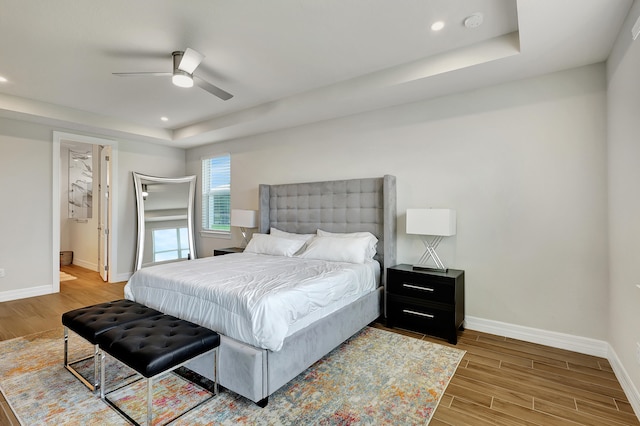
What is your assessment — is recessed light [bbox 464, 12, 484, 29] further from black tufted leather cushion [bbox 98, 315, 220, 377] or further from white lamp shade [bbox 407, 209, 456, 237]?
black tufted leather cushion [bbox 98, 315, 220, 377]

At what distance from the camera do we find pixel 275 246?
419 centimetres

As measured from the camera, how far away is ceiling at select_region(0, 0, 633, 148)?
228cm

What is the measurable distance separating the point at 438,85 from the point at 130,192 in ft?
17.9

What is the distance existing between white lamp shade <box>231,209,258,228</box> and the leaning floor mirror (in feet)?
5.22

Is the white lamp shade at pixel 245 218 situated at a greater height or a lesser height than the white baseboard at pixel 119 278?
greater

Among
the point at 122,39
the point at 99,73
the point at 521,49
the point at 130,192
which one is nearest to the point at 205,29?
the point at 122,39

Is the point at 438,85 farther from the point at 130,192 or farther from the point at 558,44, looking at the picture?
the point at 130,192

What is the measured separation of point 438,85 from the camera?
10.6ft

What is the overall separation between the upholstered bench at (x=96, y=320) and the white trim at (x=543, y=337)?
316cm

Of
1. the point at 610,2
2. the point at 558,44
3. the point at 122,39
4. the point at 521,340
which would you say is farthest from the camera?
the point at 521,340

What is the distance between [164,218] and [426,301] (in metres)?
5.04

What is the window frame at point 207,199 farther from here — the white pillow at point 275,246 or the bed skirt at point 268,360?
the bed skirt at point 268,360

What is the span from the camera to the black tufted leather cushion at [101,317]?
2.21 meters

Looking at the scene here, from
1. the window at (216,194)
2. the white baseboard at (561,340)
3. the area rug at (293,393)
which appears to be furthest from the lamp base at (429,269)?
the window at (216,194)
